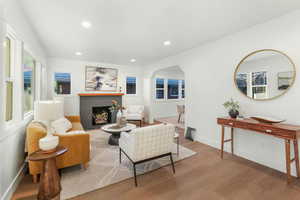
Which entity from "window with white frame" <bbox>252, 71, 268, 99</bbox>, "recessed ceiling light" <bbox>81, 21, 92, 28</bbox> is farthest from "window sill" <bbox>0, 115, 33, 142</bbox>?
"window with white frame" <bbox>252, 71, 268, 99</bbox>

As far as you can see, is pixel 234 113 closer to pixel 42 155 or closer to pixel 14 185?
pixel 42 155

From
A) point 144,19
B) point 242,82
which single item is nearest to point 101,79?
point 144,19

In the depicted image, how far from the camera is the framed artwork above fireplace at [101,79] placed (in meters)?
5.36

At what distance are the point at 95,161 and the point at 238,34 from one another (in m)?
3.99

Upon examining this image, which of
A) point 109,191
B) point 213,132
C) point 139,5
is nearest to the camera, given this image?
point 109,191

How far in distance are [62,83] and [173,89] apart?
528 cm

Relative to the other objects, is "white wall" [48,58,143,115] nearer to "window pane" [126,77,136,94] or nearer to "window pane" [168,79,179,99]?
"window pane" [126,77,136,94]

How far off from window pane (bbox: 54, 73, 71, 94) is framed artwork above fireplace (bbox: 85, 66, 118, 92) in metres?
0.62

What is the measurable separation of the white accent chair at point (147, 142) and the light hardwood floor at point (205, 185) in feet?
0.91

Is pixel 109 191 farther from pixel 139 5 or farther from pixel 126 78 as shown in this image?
pixel 126 78

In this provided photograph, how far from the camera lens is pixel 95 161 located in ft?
8.84

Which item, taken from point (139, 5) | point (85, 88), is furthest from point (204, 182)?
point (85, 88)

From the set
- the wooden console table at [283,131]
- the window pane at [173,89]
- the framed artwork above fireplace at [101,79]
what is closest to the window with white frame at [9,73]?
the framed artwork above fireplace at [101,79]

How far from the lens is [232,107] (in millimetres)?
2904
